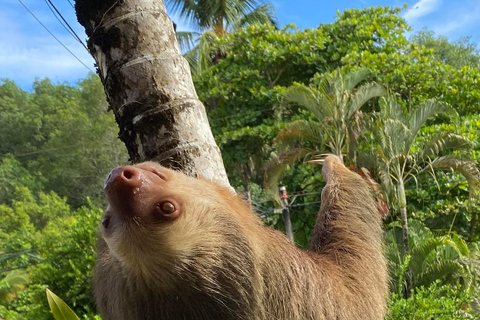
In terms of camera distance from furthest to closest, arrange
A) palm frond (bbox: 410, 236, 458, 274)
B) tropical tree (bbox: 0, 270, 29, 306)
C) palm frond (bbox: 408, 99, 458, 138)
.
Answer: tropical tree (bbox: 0, 270, 29, 306), palm frond (bbox: 408, 99, 458, 138), palm frond (bbox: 410, 236, 458, 274)

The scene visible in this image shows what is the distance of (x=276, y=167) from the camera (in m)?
8.02

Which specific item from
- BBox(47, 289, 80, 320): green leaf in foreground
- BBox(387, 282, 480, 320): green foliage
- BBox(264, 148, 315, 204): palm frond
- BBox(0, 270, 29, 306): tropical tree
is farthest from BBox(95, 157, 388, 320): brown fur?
BBox(0, 270, 29, 306): tropical tree

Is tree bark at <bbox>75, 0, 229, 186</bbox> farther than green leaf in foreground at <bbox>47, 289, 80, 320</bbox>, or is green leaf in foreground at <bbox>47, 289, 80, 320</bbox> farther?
green leaf in foreground at <bbox>47, 289, 80, 320</bbox>

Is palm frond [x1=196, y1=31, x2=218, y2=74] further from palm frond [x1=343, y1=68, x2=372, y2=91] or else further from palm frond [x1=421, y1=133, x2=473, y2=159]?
palm frond [x1=421, y1=133, x2=473, y2=159]

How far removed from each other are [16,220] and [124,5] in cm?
2791

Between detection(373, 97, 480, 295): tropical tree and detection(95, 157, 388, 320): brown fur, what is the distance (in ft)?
17.8

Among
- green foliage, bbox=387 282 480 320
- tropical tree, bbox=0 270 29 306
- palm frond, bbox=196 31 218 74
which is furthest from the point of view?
tropical tree, bbox=0 270 29 306

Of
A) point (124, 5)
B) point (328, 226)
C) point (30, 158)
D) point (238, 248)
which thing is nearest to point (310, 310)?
point (238, 248)

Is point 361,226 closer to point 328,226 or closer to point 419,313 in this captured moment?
point 328,226

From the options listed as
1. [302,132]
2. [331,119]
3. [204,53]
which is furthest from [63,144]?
[331,119]

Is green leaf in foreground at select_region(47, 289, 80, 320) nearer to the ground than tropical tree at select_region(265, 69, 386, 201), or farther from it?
nearer to the ground

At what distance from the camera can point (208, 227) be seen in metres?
1.57

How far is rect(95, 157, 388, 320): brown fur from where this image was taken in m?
1.44

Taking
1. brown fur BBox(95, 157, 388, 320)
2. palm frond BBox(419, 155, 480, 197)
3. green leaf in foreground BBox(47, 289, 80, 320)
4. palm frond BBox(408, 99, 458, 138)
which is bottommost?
green leaf in foreground BBox(47, 289, 80, 320)
